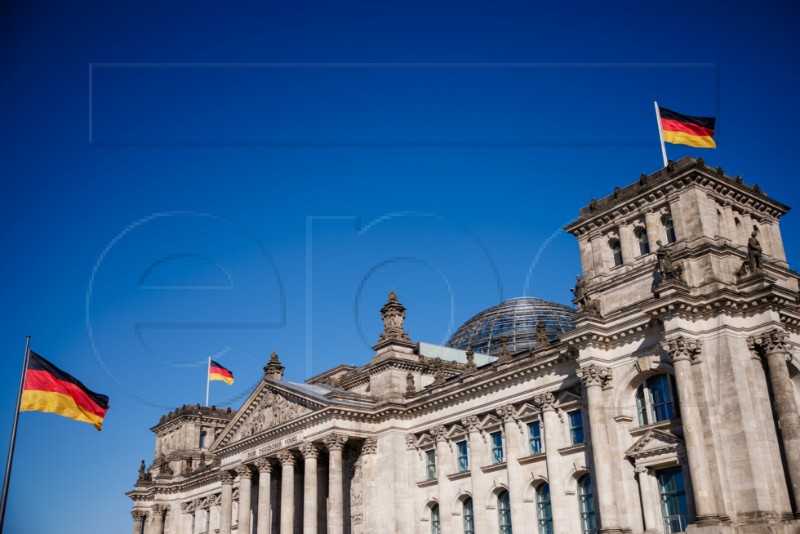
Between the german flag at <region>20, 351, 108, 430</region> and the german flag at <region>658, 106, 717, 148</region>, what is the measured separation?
100.0 ft

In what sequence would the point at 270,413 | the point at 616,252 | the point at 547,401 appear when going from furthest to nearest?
1. the point at 270,413
2. the point at 616,252
3. the point at 547,401

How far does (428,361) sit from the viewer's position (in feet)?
198

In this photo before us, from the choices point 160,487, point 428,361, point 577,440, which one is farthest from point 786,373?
point 160,487

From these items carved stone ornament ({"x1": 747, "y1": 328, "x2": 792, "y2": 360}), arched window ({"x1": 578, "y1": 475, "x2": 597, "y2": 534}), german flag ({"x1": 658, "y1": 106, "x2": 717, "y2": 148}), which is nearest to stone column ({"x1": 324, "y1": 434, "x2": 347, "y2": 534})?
arched window ({"x1": 578, "y1": 475, "x2": 597, "y2": 534})

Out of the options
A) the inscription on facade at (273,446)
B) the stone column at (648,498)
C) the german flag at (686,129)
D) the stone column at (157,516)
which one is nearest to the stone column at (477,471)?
the stone column at (648,498)

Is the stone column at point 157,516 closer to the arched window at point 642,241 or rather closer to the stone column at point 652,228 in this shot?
the arched window at point 642,241

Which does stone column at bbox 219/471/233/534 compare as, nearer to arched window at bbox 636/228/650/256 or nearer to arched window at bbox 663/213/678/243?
Result: arched window at bbox 636/228/650/256

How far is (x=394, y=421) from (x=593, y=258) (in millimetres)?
18371

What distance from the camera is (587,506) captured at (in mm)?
42406

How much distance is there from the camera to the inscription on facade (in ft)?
187

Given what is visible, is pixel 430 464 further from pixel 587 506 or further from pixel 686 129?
pixel 686 129

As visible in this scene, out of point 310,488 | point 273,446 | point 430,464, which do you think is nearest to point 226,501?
point 273,446

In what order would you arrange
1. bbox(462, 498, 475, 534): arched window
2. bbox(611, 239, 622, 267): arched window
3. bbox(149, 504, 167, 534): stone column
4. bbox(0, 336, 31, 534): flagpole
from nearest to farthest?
bbox(0, 336, 31, 534): flagpole → bbox(611, 239, 622, 267): arched window → bbox(462, 498, 475, 534): arched window → bbox(149, 504, 167, 534): stone column

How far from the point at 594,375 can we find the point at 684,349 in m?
5.21
